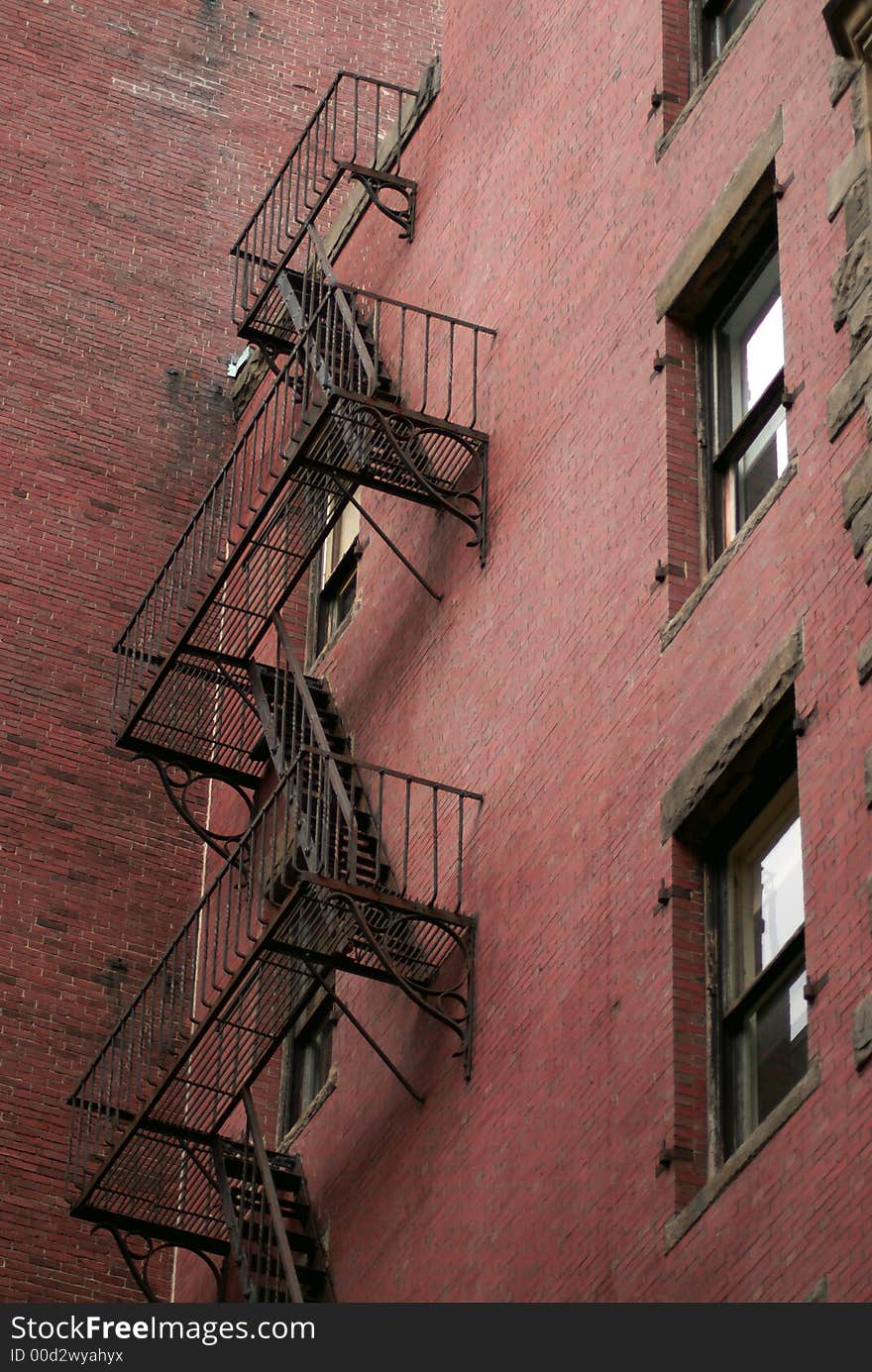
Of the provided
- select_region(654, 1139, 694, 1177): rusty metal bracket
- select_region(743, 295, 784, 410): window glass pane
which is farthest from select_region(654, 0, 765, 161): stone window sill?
select_region(654, 1139, 694, 1177): rusty metal bracket

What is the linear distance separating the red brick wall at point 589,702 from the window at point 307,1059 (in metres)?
0.98

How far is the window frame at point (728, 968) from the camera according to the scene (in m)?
15.6

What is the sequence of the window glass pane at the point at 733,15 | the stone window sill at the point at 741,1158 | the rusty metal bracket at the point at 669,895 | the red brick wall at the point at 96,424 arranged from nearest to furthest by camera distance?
the stone window sill at the point at 741,1158
the rusty metal bracket at the point at 669,895
the window glass pane at the point at 733,15
the red brick wall at the point at 96,424

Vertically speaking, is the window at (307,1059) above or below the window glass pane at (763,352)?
below

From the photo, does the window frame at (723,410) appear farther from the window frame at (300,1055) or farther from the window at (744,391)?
the window frame at (300,1055)

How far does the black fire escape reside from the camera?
19.7 m

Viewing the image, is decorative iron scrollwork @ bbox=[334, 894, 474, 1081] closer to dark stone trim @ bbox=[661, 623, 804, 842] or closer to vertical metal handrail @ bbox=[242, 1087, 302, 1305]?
vertical metal handrail @ bbox=[242, 1087, 302, 1305]

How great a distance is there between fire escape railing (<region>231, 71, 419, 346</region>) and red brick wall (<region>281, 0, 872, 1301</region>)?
4.09 ft

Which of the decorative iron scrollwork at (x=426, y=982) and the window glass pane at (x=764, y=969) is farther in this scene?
the decorative iron scrollwork at (x=426, y=982)

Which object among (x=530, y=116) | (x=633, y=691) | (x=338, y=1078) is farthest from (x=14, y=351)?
(x=633, y=691)

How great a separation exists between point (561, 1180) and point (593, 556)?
13.5ft

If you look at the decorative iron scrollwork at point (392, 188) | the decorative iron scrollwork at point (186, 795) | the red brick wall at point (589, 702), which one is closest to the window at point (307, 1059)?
the red brick wall at point (589, 702)

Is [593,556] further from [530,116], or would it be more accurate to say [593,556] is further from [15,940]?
[15,940]

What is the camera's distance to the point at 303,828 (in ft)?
63.4
